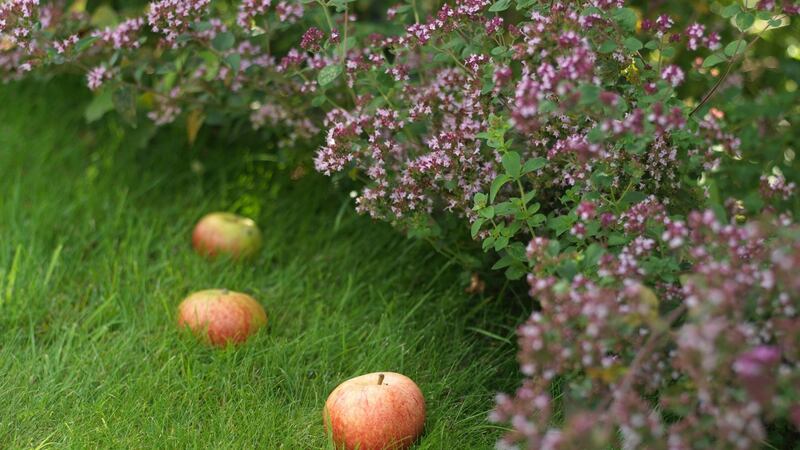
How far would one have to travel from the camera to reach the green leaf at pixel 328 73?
2.50 meters

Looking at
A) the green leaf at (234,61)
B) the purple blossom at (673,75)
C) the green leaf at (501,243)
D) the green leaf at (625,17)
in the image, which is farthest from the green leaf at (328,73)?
the purple blossom at (673,75)

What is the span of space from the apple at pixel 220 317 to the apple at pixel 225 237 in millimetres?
416

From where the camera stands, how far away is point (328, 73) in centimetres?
253

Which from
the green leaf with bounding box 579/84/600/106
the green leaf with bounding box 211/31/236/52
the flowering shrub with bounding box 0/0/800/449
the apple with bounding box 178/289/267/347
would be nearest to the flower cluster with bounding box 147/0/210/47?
the flowering shrub with bounding box 0/0/800/449

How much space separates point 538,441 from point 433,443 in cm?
61

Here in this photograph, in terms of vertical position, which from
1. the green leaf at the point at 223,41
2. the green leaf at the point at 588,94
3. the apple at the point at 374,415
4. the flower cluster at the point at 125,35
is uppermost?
the green leaf at the point at 588,94

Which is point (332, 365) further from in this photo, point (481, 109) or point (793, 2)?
point (793, 2)

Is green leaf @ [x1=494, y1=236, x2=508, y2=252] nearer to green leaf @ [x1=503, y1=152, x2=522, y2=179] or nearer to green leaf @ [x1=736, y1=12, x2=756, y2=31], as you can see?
green leaf @ [x1=503, y1=152, x2=522, y2=179]

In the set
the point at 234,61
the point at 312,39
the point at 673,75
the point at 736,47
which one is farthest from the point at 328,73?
the point at 736,47

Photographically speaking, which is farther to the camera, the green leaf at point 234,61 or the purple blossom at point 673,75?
the green leaf at point 234,61

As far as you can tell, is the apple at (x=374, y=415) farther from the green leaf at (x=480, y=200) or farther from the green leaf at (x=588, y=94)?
A: the green leaf at (x=588, y=94)

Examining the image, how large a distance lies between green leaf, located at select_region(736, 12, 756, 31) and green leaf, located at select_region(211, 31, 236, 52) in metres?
1.48

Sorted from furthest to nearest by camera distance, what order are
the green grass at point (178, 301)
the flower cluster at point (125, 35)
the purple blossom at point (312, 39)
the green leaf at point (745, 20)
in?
the flower cluster at point (125, 35), the purple blossom at point (312, 39), the green grass at point (178, 301), the green leaf at point (745, 20)

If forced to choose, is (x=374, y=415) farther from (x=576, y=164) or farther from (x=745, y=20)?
(x=745, y=20)
